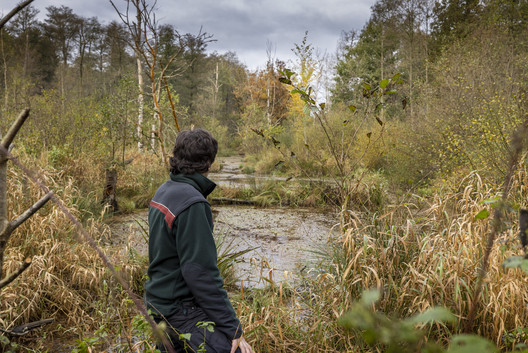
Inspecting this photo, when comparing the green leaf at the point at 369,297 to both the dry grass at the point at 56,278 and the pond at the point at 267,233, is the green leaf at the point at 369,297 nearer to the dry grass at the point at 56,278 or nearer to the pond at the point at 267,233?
the dry grass at the point at 56,278

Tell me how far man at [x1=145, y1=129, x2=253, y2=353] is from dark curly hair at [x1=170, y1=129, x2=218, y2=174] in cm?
8

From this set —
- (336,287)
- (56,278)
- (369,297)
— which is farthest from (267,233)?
(369,297)

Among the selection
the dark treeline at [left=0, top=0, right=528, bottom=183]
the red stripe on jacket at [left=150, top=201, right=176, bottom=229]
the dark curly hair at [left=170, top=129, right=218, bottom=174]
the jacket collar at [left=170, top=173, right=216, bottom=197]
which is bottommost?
the red stripe on jacket at [left=150, top=201, right=176, bottom=229]

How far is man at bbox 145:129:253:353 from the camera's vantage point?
69.4 inches

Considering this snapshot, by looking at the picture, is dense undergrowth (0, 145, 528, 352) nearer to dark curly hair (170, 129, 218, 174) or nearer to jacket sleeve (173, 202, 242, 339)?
jacket sleeve (173, 202, 242, 339)

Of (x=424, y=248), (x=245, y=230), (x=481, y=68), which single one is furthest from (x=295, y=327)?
(x=481, y=68)

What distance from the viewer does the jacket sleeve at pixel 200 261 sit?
5.76ft

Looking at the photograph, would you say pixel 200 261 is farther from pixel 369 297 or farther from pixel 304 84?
pixel 304 84

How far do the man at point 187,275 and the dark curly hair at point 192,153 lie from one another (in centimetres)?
8

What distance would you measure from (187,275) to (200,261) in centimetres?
9

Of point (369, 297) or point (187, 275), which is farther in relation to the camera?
point (187, 275)

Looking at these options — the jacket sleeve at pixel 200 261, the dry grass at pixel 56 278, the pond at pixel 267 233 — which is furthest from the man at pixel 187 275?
the pond at pixel 267 233

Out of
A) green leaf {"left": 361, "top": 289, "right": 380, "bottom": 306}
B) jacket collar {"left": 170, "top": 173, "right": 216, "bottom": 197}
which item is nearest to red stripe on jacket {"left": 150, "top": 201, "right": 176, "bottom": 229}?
jacket collar {"left": 170, "top": 173, "right": 216, "bottom": 197}

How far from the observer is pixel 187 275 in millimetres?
1756
